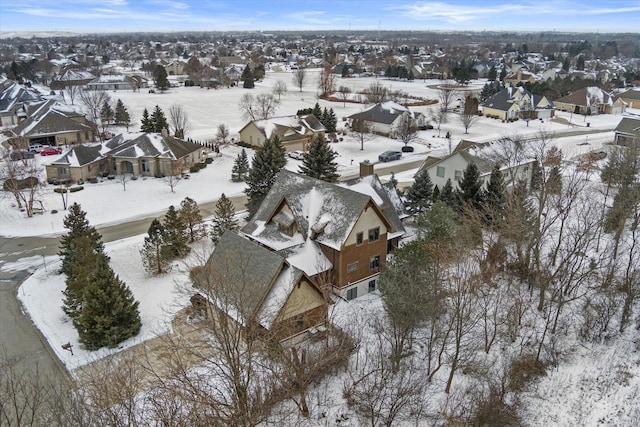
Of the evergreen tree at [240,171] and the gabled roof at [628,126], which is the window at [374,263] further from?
the gabled roof at [628,126]

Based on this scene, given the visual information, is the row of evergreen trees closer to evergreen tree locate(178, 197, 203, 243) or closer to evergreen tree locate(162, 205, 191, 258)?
evergreen tree locate(162, 205, 191, 258)

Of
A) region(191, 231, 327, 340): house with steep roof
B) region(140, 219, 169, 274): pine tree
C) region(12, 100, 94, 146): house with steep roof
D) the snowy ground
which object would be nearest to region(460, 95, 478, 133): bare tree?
the snowy ground

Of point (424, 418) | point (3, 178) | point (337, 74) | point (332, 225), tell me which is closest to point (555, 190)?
point (332, 225)

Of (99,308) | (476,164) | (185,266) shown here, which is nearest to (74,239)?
(185,266)

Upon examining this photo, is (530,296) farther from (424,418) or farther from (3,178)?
(3,178)

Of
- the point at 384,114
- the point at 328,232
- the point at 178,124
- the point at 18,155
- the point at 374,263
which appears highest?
the point at 384,114

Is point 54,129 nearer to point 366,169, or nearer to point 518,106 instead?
point 366,169

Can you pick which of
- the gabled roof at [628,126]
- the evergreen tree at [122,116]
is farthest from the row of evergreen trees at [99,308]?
the gabled roof at [628,126]
